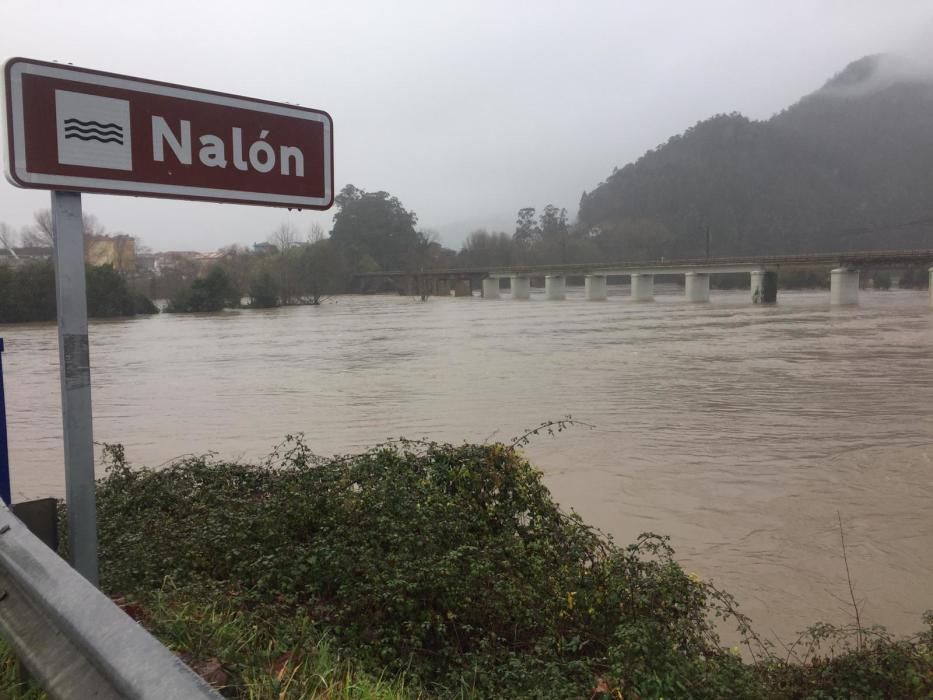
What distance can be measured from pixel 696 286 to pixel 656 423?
226 ft

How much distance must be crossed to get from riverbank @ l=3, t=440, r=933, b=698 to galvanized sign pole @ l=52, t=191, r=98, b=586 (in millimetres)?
504

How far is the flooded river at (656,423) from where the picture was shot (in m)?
6.94

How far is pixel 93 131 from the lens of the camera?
259 centimetres

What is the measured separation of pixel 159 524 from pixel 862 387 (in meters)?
17.7

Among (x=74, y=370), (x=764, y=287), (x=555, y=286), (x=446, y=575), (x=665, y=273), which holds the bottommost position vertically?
(x=446, y=575)

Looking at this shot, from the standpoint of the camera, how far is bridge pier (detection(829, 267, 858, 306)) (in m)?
62.4

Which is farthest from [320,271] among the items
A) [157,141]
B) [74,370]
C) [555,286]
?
[74,370]

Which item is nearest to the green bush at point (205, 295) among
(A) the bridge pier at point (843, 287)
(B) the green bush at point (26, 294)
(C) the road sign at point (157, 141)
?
(B) the green bush at point (26, 294)

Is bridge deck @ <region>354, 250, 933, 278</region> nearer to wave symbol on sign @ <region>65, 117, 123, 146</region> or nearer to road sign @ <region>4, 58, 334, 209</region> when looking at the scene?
road sign @ <region>4, 58, 334, 209</region>

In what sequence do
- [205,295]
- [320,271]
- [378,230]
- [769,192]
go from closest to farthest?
[205,295] < [320,271] < [378,230] < [769,192]

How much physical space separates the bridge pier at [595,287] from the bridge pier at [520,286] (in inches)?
384

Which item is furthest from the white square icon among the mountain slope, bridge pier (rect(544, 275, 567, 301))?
the mountain slope

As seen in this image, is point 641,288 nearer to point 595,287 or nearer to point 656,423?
point 595,287

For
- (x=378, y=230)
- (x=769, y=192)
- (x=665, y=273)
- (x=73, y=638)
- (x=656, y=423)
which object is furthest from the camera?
(x=769, y=192)
